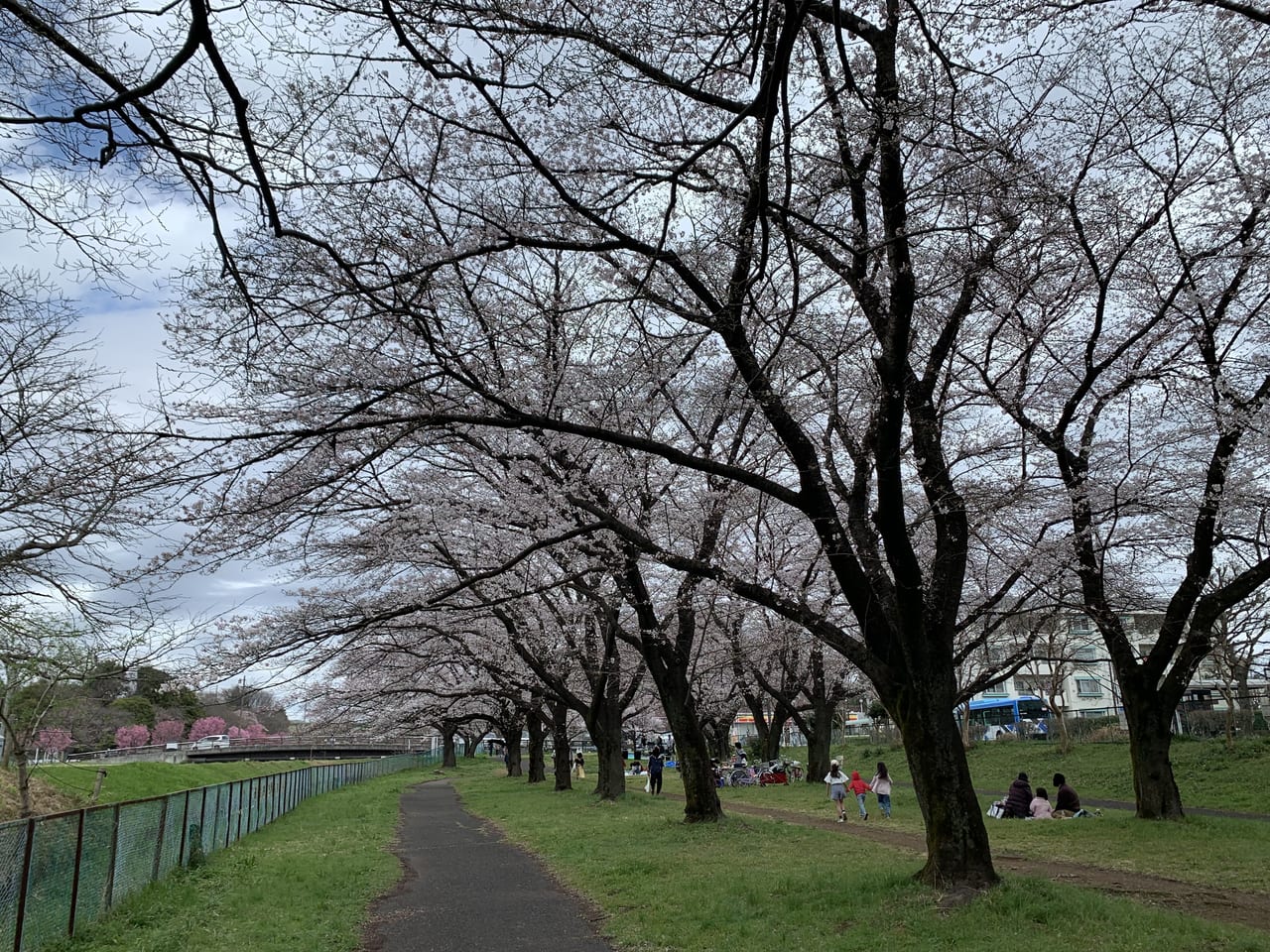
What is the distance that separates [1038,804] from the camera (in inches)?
631

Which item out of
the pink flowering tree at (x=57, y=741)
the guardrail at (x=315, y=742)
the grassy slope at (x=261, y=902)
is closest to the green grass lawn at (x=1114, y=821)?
the grassy slope at (x=261, y=902)

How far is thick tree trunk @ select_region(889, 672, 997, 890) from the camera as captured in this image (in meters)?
7.82

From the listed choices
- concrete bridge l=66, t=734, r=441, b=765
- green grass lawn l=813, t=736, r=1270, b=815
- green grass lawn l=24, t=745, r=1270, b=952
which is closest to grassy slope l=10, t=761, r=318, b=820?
green grass lawn l=24, t=745, r=1270, b=952

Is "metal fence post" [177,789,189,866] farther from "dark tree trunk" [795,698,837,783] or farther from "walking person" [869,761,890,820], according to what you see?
"dark tree trunk" [795,698,837,783]

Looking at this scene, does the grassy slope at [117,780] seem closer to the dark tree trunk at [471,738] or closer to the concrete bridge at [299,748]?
the concrete bridge at [299,748]

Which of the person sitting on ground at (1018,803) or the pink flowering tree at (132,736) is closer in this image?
the person sitting on ground at (1018,803)

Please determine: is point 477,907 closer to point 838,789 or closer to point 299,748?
point 838,789

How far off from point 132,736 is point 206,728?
2735 centimetres

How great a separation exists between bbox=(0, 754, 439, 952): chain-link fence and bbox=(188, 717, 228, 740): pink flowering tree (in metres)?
75.5

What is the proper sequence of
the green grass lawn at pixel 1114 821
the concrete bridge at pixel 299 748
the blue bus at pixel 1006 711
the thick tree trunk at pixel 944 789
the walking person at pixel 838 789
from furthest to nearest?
the concrete bridge at pixel 299 748, the blue bus at pixel 1006 711, the walking person at pixel 838 789, the green grass lawn at pixel 1114 821, the thick tree trunk at pixel 944 789

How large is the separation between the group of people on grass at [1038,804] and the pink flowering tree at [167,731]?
2629 inches

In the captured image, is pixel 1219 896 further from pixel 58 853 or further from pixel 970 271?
pixel 58 853

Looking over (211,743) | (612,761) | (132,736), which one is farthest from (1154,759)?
(211,743)

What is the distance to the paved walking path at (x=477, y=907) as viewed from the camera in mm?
7699
